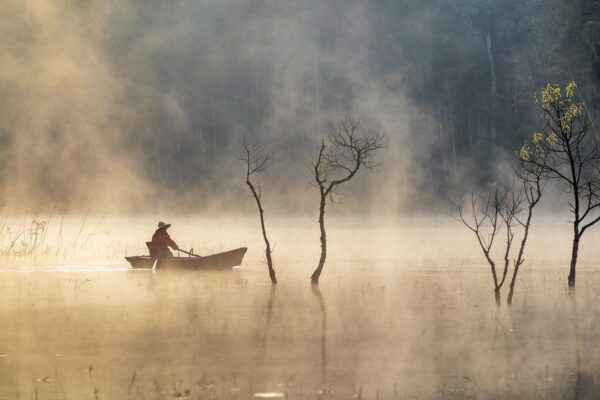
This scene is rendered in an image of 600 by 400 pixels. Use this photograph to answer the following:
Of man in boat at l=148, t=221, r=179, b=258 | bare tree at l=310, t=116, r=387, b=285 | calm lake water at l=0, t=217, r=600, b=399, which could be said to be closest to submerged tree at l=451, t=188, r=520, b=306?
calm lake water at l=0, t=217, r=600, b=399

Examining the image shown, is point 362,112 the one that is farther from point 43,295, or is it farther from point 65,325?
point 65,325

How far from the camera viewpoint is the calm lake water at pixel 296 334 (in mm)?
12594

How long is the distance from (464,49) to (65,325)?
55523 millimetres

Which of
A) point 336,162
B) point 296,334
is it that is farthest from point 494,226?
point 296,334

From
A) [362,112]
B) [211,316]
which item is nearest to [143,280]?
[211,316]

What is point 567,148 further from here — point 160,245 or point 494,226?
point 160,245

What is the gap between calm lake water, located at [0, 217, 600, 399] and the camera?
41.3 feet

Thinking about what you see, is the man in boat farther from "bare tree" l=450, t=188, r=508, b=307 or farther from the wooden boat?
"bare tree" l=450, t=188, r=508, b=307

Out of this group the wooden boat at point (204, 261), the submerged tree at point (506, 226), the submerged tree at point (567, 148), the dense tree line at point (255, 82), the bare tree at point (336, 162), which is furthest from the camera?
the dense tree line at point (255, 82)

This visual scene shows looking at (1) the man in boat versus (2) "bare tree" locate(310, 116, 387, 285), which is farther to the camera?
(1) the man in boat

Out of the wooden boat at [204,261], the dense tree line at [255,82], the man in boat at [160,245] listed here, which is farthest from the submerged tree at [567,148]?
the dense tree line at [255,82]

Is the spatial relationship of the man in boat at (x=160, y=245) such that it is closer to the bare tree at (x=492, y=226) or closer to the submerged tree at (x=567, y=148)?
the bare tree at (x=492, y=226)

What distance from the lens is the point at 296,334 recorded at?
56.0ft

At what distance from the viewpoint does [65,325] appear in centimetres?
1823
